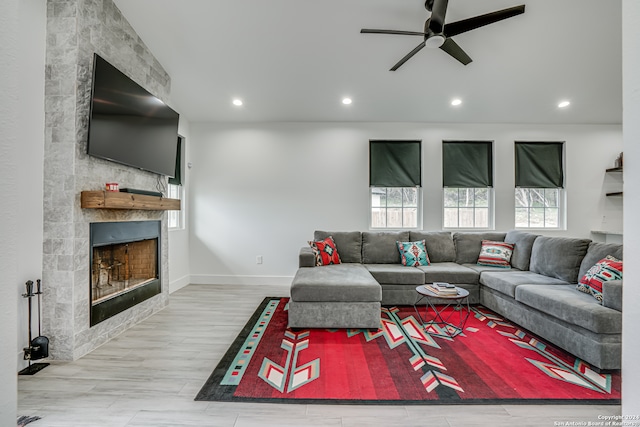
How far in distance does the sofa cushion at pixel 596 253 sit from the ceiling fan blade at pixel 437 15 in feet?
Result: 8.52

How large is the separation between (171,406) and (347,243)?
2.92 meters

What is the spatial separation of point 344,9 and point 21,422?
12.9 feet

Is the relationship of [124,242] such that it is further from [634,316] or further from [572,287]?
[572,287]

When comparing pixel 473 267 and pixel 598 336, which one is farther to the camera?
pixel 473 267

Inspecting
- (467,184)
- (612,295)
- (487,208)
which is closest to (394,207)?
(467,184)

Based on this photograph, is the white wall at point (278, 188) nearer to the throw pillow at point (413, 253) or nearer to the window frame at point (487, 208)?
the window frame at point (487, 208)

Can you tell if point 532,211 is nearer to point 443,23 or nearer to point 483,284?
point 483,284

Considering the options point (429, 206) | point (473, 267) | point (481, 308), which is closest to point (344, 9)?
point (429, 206)

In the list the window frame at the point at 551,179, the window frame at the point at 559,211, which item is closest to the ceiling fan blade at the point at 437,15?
the window frame at the point at 551,179

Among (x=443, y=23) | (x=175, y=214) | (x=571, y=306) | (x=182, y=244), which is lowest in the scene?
(x=571, y=306)

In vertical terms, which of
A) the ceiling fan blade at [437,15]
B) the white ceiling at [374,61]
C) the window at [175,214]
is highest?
the white ceiling at [374,61]

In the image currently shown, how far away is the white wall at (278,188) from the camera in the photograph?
15.9ft

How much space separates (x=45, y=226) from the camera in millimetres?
2404

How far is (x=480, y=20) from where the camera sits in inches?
90.7
